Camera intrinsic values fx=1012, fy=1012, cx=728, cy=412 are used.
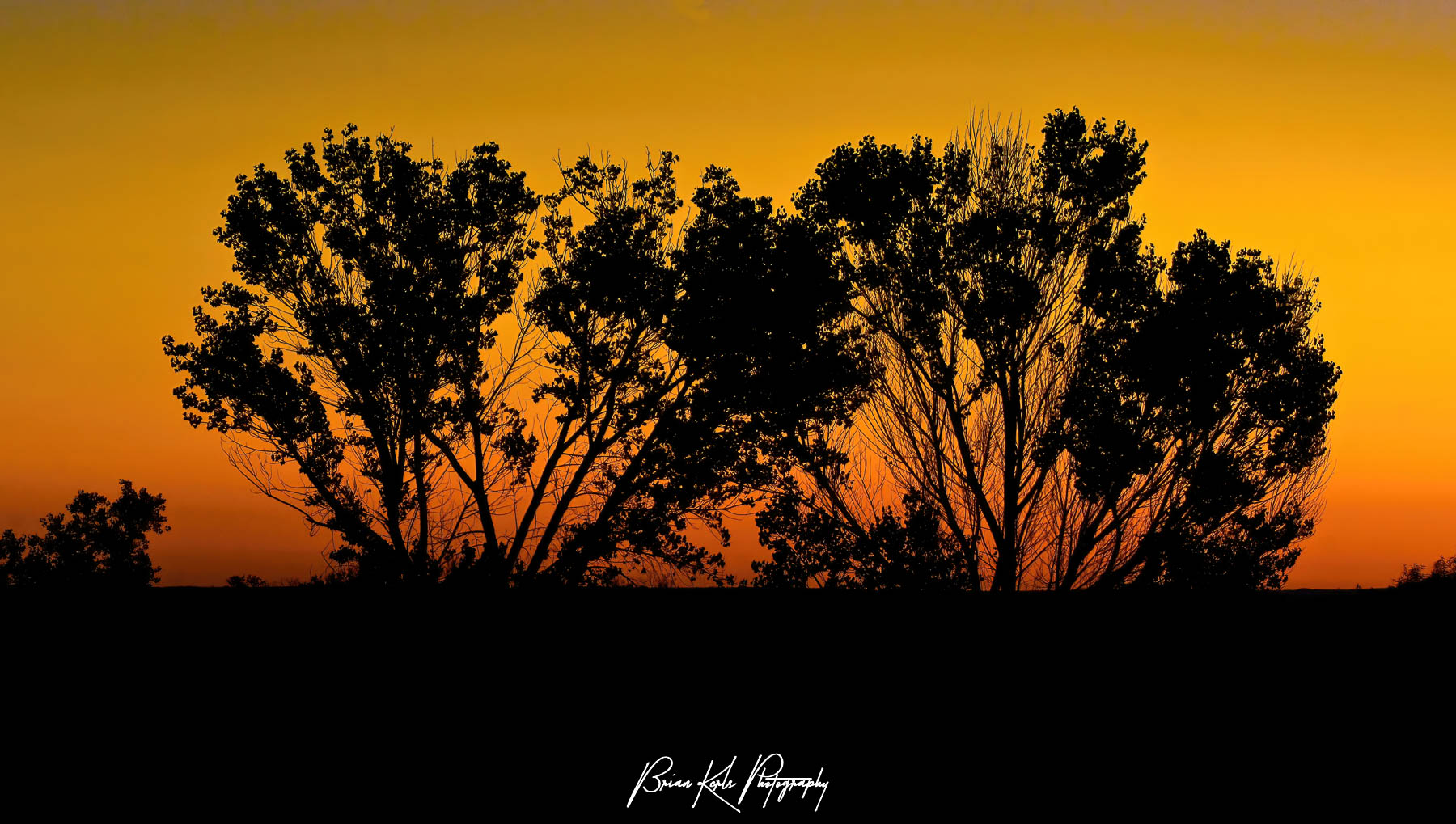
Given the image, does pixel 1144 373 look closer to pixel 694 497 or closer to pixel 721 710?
pixel 694 497

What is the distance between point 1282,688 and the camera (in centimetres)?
862

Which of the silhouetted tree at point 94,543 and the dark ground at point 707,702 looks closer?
the dark ground at point 707,702

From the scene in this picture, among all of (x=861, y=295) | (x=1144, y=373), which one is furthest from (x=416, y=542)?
(x=1144, y=373)

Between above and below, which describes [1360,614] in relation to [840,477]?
below

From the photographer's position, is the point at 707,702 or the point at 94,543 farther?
the point at 94,543

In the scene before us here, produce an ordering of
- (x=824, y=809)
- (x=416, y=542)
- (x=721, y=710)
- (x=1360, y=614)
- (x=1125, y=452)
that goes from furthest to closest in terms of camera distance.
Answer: (x=416, y=542), (x=1125, y=452), (x=1360, y=614), (x=721, y=710), (x=824, y=809)

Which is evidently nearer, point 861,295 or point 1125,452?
point 1125,452

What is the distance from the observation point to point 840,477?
19.8 m

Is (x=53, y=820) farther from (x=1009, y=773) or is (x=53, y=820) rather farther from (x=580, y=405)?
(x=580, y=405)

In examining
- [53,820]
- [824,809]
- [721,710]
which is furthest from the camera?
[721,710]

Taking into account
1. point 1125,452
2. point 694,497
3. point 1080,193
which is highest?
point 1080,193

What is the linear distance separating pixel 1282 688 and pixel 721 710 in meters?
4.78

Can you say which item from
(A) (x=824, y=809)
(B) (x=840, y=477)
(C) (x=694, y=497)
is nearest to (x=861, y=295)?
(B) (x=840, y=477)

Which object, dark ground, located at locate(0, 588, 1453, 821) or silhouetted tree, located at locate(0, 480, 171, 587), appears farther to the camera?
silhouetted tree, located at locate(0, 480, 171, 587)
